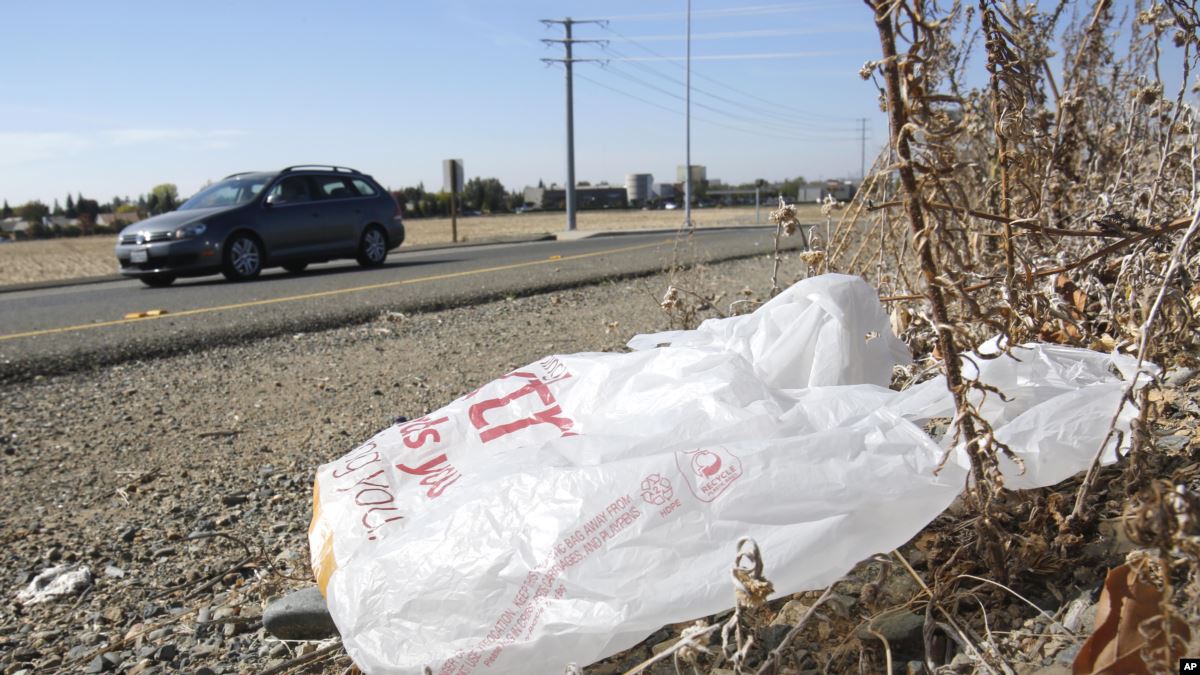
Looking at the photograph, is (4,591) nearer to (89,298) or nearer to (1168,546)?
(1168,546)

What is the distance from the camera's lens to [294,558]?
2342 millimetres

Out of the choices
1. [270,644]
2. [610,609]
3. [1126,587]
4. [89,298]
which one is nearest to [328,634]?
[270,644]

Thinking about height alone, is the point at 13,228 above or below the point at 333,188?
below

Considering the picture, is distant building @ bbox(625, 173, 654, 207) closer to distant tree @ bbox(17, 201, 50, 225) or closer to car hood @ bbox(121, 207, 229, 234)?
distant tree @ bbox(17, 201, 50, 225)

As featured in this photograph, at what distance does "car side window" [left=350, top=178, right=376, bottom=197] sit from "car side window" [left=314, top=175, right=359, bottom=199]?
98mm

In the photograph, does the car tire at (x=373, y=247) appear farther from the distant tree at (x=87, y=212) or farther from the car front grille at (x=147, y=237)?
the distant tree at (x=87, y=212)

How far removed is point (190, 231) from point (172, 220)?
0.38 meters

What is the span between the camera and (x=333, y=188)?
1105 cm

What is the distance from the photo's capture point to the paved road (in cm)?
516

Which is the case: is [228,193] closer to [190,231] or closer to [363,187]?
[190,231]

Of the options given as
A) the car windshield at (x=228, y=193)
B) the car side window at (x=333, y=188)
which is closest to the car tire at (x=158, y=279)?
the car windshield at (x=228, y=193)

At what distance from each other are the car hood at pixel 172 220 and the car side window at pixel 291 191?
0.67m

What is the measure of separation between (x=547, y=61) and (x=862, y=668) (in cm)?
3413

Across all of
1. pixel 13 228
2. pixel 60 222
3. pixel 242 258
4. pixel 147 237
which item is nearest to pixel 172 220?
pixel 147 237
